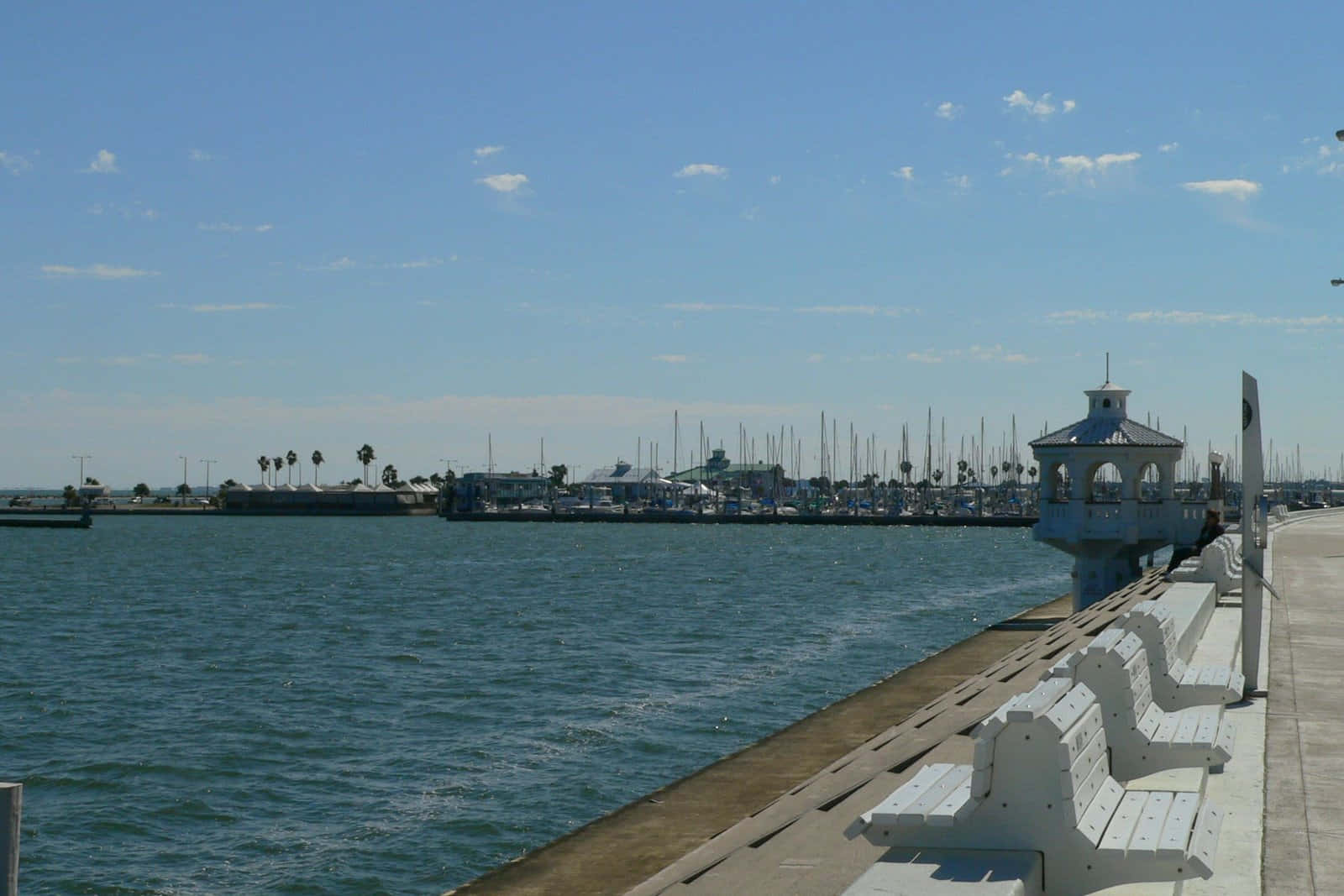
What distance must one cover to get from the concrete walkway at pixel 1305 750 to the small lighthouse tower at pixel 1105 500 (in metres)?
13.5

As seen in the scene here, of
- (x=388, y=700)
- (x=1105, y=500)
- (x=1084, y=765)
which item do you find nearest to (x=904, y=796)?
(x=1084, y=765)

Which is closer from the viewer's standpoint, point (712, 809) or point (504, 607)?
point (712, 809)

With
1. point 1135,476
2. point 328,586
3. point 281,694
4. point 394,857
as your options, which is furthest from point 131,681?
point 328,586

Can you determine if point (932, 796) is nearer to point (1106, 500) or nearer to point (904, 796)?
point (904, 796)

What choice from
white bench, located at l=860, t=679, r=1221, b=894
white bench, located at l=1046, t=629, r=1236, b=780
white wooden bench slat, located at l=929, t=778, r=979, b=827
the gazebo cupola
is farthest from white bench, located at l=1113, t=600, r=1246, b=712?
the gazebo cupola

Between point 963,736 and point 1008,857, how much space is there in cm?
844

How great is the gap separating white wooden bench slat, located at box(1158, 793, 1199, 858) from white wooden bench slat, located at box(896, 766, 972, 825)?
3.35ft

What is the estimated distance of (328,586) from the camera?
72.6 m

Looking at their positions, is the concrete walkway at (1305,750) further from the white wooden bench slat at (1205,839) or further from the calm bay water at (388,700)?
the calm bay water at (388,700)

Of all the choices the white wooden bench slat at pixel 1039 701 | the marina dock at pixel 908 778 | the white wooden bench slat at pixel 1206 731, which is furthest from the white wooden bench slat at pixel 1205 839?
the white wooden bench slat at pixel 1206 731

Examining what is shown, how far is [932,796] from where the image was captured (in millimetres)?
6930

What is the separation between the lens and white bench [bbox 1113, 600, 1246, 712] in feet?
35.3

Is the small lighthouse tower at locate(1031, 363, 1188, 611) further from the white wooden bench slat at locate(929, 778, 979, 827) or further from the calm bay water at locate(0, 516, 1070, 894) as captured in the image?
the white wooden bench slat at locate(929, 778, 979, 827)

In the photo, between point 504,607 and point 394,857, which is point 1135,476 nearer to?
point 394,857
